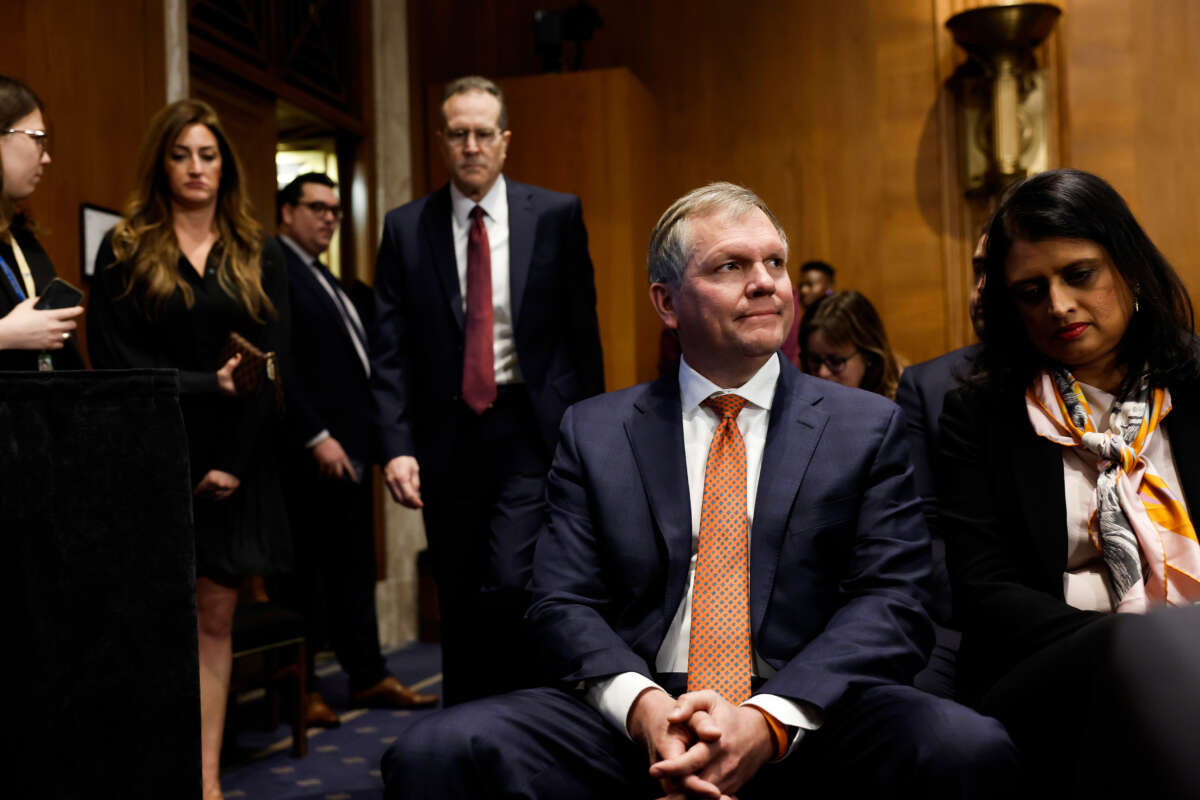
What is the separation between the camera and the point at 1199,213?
5.37 m

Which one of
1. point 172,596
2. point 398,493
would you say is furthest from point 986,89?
point 172,596

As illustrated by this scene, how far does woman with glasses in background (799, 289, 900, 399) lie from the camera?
3.12m

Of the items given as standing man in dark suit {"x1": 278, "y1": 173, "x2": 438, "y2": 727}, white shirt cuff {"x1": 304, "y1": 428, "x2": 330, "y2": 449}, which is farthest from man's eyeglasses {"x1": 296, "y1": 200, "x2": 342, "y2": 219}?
white shirt cuff {"x1": 304, "y1": 428, "x2": 330, "y2": 449}

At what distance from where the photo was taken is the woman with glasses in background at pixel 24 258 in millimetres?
2158

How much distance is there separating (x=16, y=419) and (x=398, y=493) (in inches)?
54.3

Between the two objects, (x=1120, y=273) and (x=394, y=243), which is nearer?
(x=1120, y=273)

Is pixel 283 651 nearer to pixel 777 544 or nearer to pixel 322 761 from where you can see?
pixel 322 761

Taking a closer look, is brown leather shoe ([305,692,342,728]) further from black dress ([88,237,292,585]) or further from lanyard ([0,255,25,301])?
lanyard ([0,255,25,301])

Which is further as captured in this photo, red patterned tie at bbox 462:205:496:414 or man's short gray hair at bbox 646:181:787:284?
red patterned tie at bbox 462:205:496:414

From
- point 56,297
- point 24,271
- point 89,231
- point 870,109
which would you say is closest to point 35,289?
point 24,271

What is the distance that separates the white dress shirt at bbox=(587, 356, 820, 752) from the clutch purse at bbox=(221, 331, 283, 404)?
114 centimetres

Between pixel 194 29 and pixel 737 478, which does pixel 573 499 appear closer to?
pixel 737 478

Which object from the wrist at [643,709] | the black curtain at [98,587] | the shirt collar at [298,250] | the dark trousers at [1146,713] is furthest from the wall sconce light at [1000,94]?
the dark trousers at [1146,713]

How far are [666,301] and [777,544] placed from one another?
51 centimetres
